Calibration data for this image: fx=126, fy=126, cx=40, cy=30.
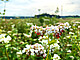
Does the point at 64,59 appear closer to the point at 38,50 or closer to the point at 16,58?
the point at 38,50

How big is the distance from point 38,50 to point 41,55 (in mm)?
244

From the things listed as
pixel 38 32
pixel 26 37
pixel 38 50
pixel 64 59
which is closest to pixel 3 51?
pixel 38 50

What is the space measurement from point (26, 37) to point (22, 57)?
3.86ft

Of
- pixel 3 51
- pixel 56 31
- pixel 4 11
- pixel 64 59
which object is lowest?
pixel 64 59

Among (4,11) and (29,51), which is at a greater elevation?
(4,11)

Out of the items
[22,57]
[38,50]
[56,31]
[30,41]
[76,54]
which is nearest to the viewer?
[38,50]

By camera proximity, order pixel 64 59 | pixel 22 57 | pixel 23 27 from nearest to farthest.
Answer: pixel 22 57
pixel 64 59
pixel 23 27

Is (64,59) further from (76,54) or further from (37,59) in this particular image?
(37,59)

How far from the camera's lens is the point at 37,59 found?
9.43 feet

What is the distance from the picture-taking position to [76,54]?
3.28 m

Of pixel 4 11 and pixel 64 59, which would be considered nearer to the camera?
pixel 64 59

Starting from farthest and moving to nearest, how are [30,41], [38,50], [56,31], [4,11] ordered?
[4,11] < [56,31] < [30,41] < [38,50]

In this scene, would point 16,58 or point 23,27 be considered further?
point 23,27

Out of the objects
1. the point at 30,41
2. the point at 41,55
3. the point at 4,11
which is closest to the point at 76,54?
the point at 41,55
